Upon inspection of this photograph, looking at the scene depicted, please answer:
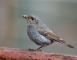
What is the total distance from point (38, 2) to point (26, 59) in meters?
2.54

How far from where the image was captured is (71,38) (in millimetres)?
4781

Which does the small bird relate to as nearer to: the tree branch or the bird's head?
the bird's head

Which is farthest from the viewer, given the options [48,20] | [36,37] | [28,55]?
[48,20]

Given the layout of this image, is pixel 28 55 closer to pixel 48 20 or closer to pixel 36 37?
pixel 36 37

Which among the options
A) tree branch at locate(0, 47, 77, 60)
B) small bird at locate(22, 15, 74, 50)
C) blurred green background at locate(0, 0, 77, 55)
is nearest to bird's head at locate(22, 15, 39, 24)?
small bird at locate(22, 15, 74, 50)

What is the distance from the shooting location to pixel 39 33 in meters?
3.36

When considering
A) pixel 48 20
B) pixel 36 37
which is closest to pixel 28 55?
pixel 36 37

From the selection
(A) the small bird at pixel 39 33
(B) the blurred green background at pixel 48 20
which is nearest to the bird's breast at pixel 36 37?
(A) the small bird at pixel 39 33

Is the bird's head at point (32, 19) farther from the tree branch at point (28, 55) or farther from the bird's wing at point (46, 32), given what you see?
the tree branch at point (28, 55)

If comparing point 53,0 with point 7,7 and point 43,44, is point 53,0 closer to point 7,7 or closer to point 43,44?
point 7,7

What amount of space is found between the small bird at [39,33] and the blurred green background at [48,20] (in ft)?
4.22

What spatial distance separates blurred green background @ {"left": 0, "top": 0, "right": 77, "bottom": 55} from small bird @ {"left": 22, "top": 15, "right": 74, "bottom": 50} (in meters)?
1.29

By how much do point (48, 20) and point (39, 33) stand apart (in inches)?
59.1

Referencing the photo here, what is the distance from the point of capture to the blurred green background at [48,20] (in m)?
4.77
